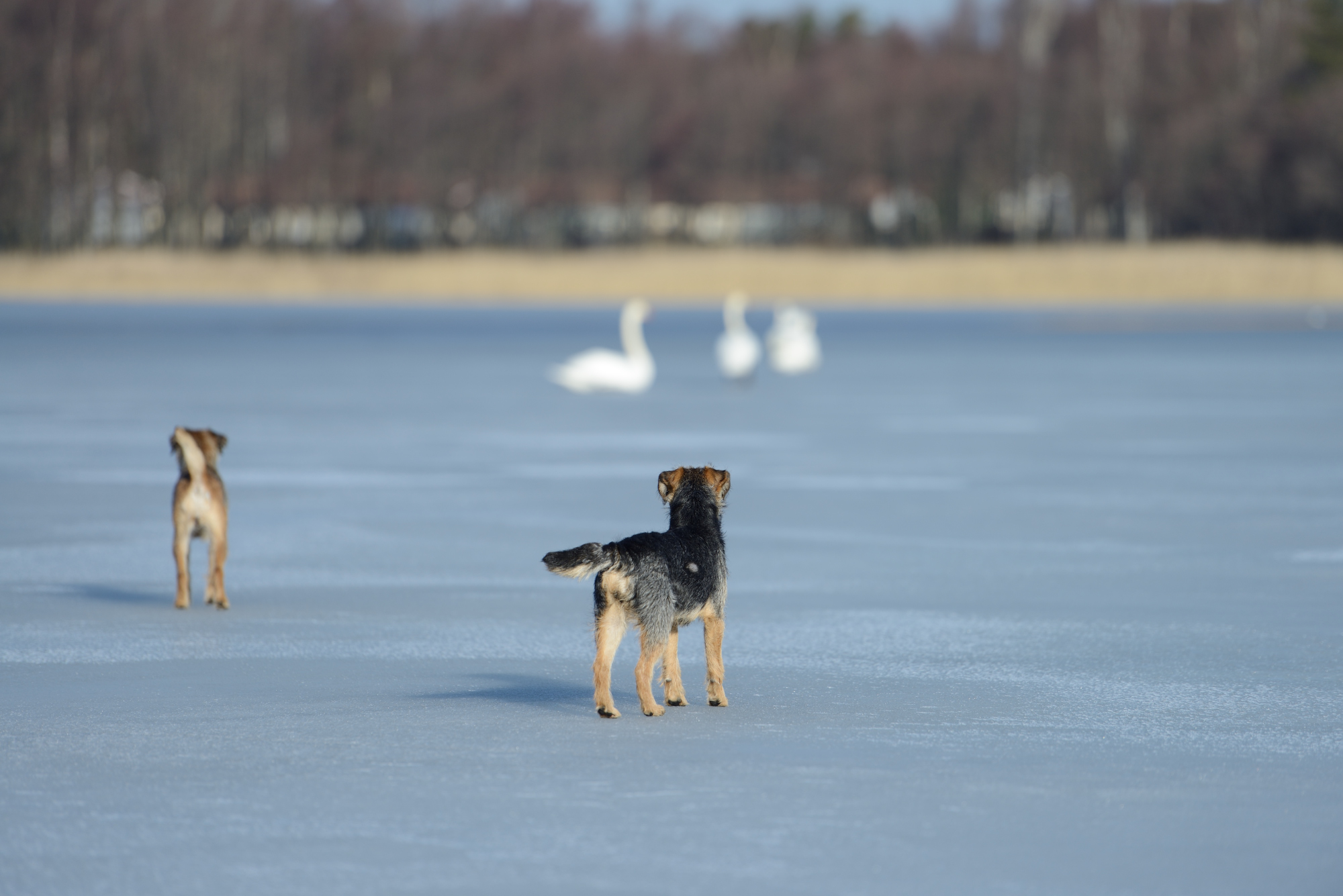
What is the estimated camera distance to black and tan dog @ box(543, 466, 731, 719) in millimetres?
5770

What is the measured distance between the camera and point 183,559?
26.9 ft

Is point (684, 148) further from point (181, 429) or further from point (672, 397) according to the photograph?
point (181, 429)

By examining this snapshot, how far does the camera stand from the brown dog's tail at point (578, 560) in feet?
18.5

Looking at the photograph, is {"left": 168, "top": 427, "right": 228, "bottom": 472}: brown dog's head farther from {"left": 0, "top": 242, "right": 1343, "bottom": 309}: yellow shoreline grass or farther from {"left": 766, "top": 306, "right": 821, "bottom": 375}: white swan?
{"left": 0, "top": 242, "right": 1343, "bottom": 309}: yellow shoreline grass

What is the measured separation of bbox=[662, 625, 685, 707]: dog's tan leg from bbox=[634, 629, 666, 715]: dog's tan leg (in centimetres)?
Result: 11

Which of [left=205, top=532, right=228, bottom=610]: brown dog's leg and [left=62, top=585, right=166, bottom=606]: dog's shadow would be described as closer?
[left=205, top=532, right=228, bottom=610]: brown dog's leg

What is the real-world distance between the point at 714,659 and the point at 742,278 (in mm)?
37118

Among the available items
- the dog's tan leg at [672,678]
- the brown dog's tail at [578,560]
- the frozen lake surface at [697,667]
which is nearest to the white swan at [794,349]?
the frozen lake surface at [697,667]

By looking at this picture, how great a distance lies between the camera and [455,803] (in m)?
5.10

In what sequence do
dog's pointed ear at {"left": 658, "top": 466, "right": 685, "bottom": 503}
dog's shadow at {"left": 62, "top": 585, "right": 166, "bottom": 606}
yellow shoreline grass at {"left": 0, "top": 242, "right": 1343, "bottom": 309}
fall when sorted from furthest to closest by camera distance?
yellow shoreline grass at {"left": 0, "top": 242, "right": 1343, "bottom": 309} < dog's shadow at {"left": 62, "top": 585, "right": 166, "bottom": 606} < dog's pointed ear at {"left": 658, "top": 466, "right": 685, "bottom": 503}

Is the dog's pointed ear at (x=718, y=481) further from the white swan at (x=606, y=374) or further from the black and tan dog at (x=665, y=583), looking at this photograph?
the white swan at (x=606, y=374)

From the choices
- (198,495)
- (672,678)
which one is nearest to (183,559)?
(198,495)

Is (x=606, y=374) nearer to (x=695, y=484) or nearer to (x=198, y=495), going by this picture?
(x=198, y=495)

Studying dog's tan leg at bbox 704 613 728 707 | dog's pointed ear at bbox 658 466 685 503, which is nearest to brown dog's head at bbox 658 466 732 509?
dog's pointed ear at bbox 658 466 685 503
